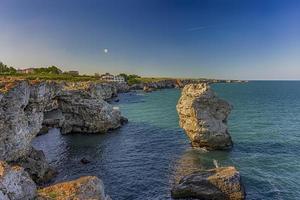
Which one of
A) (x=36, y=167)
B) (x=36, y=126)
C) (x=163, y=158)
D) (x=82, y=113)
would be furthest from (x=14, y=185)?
(x=82, y=113)

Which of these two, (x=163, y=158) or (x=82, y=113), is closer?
(x=163, y=158)

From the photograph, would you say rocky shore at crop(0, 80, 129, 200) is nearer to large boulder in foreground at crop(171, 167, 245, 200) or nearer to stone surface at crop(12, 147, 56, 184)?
stone surface at crop(12, 147, 56, 184)

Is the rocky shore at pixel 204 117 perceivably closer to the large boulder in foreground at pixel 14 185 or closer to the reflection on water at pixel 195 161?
the reflection on water at pixel 195 161

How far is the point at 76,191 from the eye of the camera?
18.2 m

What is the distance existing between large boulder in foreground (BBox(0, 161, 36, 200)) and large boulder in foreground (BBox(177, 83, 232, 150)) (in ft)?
120

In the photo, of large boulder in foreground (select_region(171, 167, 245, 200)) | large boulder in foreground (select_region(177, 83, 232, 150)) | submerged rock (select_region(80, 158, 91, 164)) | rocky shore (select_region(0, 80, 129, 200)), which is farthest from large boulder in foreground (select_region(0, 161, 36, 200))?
large boulder in foreground (select_region(177, 83, 232, 150))

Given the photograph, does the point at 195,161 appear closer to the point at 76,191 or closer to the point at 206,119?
the point at 206,119

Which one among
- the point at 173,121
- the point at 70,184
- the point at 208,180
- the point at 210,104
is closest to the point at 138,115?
the point at 173,121

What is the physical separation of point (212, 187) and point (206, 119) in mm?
19999

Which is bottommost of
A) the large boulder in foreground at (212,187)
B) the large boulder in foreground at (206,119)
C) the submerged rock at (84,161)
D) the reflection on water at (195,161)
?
the submerged rock at (84,161)

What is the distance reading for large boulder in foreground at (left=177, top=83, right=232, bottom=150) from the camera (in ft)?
167

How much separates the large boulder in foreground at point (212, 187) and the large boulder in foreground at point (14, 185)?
743 inches

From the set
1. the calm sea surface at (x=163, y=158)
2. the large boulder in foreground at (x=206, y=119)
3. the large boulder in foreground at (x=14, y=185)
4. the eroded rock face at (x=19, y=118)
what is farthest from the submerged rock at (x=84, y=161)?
the large boulder in foreground at (x=14, y=185)

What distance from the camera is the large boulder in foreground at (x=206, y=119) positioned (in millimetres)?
50844
